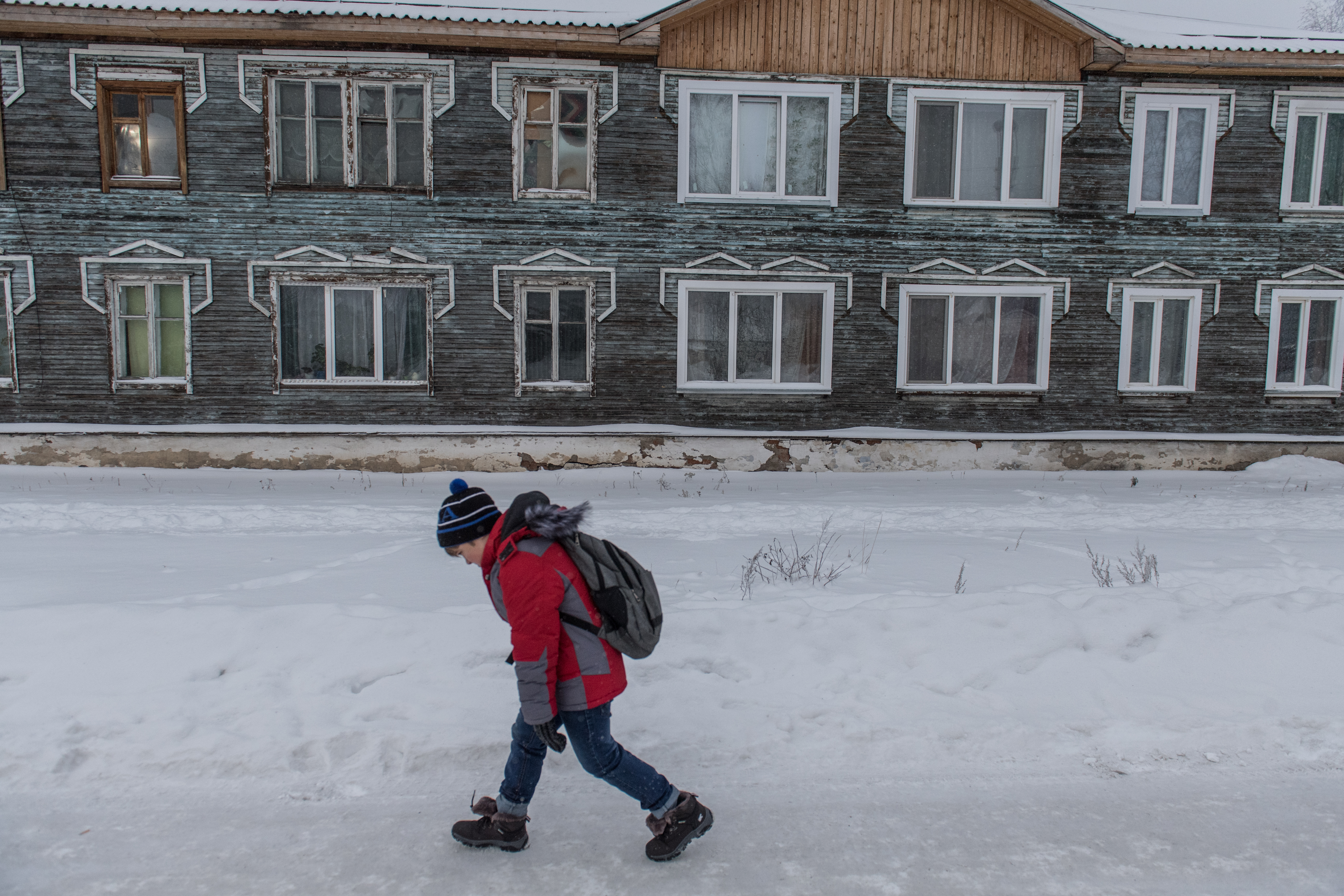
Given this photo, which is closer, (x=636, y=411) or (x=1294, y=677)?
(x=1294, y=677)

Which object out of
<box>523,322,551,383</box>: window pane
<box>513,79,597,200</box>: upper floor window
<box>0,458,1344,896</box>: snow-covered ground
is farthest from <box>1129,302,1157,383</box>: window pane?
<box>523,322,551,383</box>: window pane

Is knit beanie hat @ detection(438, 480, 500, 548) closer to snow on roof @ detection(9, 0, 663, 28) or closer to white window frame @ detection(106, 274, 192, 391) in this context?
snow on roof @ detection(9, 0, 663, 28)

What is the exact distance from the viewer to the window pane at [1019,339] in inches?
526

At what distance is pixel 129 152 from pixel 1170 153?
1670cm

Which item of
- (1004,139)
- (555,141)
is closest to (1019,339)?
(1004,139)

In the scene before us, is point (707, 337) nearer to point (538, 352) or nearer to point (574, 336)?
point (574, 336)

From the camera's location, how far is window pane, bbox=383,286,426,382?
499 inches

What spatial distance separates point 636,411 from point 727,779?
31.4ft

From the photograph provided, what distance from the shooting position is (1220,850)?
10.1ft

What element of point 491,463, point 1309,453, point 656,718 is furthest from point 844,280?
point 656,718

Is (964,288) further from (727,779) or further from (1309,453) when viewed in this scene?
(727,779)

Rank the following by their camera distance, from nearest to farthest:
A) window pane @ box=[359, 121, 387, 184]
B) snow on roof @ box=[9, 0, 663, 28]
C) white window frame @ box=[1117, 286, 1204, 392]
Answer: snow on roof @ box=[9, 0, 663, 28], window pane @ box=[359, 121, 387, 184], white window frame @ box=[1117, 286, 1204, 392]

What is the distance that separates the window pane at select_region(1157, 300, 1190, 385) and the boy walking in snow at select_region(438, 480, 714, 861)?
13651mm

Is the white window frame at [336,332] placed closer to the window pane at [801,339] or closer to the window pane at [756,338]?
the window pane at [756,338]
